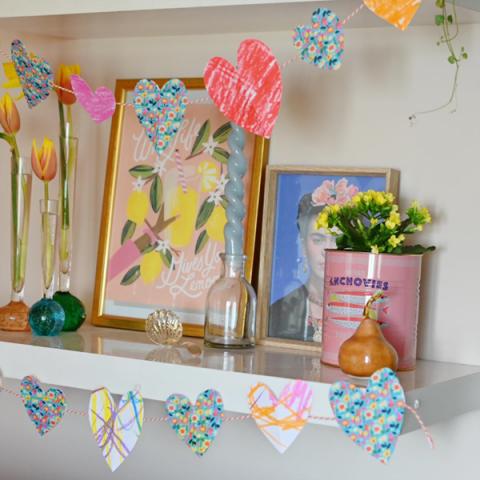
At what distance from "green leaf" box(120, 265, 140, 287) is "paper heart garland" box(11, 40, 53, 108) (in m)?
0.29

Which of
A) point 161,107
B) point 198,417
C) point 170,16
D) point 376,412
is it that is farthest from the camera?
point 170,16

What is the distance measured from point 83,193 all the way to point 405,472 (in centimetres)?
69

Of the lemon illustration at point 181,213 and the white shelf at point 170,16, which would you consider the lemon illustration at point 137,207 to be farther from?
the white shelf at point 170,16

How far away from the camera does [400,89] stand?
4.51 ft

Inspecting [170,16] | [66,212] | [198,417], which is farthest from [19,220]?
[198,417]

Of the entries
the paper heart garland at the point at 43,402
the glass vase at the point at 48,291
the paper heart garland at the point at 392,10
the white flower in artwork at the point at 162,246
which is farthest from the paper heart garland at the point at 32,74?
the paper heart garland at the point at 392,10

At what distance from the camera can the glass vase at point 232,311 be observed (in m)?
1.35

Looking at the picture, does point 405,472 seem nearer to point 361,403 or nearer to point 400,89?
point 361,403

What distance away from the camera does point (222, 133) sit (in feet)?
4.84

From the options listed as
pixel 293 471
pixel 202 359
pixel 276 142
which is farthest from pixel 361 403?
pixel 276 142

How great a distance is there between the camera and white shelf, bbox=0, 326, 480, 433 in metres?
1.14

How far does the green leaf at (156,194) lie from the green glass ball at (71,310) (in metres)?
0.18

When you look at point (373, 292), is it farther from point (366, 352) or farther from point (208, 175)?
point (208, 175)

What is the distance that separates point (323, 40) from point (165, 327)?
440mm
